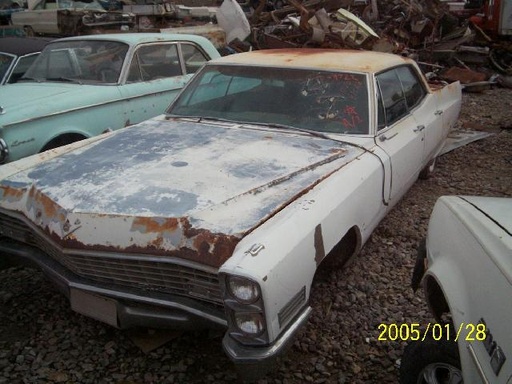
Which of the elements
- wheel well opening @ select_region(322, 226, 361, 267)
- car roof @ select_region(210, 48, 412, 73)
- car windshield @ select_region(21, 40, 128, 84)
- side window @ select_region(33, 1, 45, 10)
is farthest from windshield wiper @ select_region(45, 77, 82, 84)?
side window @ select_region(33, 1, 45, 10)

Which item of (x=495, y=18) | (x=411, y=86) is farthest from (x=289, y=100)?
(x=495, y=18)

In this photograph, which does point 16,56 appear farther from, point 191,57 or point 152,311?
point 152,311

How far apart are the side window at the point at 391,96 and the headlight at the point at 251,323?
76.4 inches

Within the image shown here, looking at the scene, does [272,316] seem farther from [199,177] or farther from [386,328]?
[386,328]

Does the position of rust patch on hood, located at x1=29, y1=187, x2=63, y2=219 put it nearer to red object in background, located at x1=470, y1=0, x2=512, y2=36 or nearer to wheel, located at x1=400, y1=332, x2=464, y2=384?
wheel, located at x1=400, y1=332, x2=464, y2=384

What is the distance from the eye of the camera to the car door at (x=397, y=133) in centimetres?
328

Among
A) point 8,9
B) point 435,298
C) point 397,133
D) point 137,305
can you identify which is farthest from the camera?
point 8,9

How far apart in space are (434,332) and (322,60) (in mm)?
2299

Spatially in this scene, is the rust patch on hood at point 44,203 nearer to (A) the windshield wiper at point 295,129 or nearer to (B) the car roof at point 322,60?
(A) the windshield wiper at point 295,129

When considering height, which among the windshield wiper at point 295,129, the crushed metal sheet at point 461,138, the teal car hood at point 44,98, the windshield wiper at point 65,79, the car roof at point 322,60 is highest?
the car roof at point 322,60

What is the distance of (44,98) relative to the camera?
169 inches

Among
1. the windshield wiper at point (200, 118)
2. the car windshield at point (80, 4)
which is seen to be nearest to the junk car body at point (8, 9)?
the car windshield at point (80, 4)

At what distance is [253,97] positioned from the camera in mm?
3510

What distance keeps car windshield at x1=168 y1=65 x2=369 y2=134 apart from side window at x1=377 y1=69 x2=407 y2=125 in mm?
232
